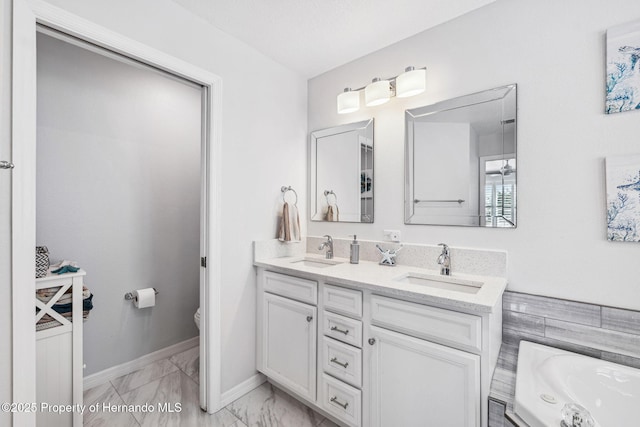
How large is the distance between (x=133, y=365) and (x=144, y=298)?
541mm

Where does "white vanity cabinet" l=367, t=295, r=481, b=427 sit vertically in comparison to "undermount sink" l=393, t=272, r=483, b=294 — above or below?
below

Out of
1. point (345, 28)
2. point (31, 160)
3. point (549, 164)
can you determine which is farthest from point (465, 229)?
point (31, 160)

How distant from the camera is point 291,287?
183 centimetres

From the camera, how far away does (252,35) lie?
1917 mm

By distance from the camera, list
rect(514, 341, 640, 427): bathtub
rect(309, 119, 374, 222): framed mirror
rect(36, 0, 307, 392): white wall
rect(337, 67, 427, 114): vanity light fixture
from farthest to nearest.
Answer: rect(309, 119, 374, 222): framed mirror < rect(337, 67, 427, 114): vanity light fixture < rect(36, 0, 307, 392): white wall < rect(514, 341, 640, 427): bathtub

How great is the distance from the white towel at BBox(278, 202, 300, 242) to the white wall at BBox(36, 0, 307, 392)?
0.25ft

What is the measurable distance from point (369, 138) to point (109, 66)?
197cm

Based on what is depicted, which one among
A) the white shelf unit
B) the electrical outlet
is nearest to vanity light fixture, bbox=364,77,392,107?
the electrical outlet

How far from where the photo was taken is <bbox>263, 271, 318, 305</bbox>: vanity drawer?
1.72 m

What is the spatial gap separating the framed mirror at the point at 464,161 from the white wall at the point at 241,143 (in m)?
0.97

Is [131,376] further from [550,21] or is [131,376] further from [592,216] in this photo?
[550,21]

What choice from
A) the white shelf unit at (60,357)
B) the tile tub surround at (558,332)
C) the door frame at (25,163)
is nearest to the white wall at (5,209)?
the door frame at (25,163)

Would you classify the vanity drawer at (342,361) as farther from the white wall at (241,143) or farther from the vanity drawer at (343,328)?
the white wall at (241,143)

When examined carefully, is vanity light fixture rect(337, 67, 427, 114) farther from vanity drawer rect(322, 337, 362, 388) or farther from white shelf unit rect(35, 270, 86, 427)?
white shelf unit rect(35, 270, 86, 427)
